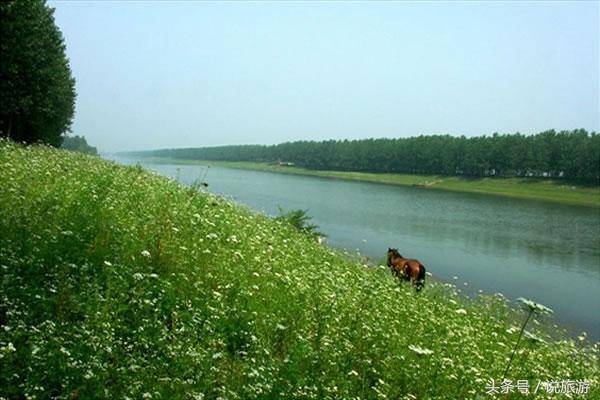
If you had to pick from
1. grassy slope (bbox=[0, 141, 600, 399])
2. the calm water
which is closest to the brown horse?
grassy slope (bbox=[0, 141, 600, 399])

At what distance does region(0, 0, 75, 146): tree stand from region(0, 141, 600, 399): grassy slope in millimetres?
24474

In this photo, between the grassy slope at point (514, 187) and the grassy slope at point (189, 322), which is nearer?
the grassy slope at point (189, 322)

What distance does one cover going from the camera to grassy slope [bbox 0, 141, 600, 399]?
15.8ft

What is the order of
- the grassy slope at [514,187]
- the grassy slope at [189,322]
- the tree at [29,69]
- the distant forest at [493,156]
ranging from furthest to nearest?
the distant forest at [493,156] < the grassy slope at [514,187] < the tree at [29,69] < the grassy slope at [189,322]

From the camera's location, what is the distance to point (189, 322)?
20.6ft

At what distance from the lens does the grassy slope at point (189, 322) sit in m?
4.80

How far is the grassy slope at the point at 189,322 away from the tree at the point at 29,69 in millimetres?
24474

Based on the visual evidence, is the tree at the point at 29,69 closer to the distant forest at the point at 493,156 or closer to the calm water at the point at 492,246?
the calm water at the point at 492,246

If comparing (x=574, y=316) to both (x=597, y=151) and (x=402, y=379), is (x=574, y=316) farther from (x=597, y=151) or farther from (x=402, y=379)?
(x=597, y=151)

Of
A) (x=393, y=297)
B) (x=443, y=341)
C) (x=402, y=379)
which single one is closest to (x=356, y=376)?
(x=402, y=379)

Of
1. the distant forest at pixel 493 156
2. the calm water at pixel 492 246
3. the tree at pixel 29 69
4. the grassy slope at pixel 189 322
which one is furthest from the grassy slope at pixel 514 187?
the grassy slope at pixel 189 322

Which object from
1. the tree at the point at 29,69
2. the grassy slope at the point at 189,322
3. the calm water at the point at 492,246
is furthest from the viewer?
the tree at the point at 29,69

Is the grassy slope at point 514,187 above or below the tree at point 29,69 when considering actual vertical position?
below

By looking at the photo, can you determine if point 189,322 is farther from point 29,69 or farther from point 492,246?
point 29,69
